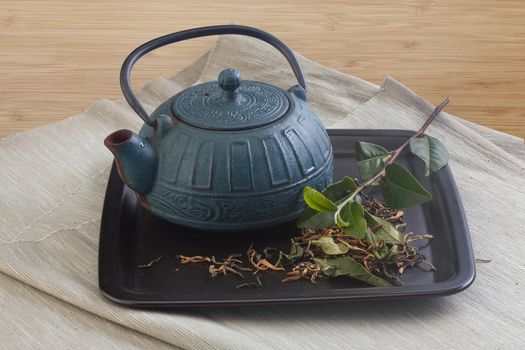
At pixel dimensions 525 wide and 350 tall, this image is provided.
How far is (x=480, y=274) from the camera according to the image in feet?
3.68

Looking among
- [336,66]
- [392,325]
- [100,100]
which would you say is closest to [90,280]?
[392,325]

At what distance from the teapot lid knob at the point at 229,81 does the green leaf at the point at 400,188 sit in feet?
0.71

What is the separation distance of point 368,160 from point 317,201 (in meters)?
0.13

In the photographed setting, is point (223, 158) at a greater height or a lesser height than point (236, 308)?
greater

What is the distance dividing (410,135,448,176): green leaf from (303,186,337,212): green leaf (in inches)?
6.3

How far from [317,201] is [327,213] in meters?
0.02

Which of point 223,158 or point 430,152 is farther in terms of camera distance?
point 430,152

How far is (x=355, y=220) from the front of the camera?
3.53 ft

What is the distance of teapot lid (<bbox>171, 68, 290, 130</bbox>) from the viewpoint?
3.60ft

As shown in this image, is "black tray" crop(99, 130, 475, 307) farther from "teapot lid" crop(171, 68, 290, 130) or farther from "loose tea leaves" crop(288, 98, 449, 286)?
"teapot lid" crop(171, 68, 290, 130)

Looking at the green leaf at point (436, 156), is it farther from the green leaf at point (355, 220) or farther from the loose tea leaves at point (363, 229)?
the green leaf at point (355, 220)

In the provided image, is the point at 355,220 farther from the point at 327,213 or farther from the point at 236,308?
the point at 236,308

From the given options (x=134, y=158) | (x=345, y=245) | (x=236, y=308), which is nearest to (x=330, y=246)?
(x=345, y=245)

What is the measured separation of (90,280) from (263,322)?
22 cm
